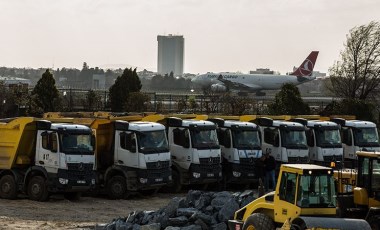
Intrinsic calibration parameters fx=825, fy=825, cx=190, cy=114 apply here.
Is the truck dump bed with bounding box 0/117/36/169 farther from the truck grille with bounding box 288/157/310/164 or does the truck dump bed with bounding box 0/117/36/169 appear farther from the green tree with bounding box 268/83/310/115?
the green tree with bounding box 268/83/310/115

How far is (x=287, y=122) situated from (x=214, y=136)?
368cm

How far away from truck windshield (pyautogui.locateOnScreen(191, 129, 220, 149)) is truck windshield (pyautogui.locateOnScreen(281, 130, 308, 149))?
122 inches

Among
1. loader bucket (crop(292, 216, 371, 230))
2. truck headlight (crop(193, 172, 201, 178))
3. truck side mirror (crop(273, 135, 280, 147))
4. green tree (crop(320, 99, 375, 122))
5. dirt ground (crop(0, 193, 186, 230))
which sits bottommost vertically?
dirt ground (crop(0, 193, 186, 230))

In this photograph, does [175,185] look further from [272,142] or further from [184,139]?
[272,142]

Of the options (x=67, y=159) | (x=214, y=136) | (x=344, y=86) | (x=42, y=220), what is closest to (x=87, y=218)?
(x=42, y=220)

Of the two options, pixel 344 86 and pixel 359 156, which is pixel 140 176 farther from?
pixel 344 86

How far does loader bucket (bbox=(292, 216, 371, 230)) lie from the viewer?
15617mm

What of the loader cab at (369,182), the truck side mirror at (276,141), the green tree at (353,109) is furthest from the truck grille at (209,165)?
the green tree at (353,109)

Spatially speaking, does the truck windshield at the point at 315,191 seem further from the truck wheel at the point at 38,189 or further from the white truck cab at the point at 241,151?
the white truck cab at the point at 241,151

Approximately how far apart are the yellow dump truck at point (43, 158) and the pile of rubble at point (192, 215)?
6467 millimetres

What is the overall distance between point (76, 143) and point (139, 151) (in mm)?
2193

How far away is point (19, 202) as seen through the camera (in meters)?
26.8

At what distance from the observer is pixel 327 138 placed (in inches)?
1313

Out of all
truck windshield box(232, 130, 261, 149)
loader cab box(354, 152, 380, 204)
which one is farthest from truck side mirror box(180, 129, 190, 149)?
loader cab box(354, 152, 380, 204)
